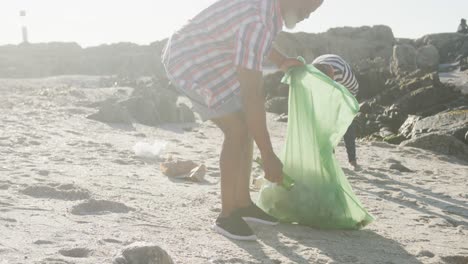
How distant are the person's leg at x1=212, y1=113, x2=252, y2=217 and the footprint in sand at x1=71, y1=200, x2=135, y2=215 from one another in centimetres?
69

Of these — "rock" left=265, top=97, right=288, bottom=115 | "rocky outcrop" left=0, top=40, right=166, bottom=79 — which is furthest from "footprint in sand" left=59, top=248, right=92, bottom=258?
"rocky outcrop" left=0, top=40, right=166, bottom=79

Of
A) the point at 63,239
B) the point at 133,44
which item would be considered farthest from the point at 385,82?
the point at 133,44

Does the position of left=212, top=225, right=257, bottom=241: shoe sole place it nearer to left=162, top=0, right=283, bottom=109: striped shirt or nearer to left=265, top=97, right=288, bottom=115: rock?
left=162, top=0, right=283, bottom=109: striped shirt

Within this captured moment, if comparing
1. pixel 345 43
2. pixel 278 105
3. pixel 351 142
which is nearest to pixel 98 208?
pixel 351 142

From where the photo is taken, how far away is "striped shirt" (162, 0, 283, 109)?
2.94 m

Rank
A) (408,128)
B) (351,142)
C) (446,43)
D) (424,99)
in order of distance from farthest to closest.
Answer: (446,43) → (424,99) → (408,128) → (351,142)

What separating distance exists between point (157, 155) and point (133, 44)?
29.3 m

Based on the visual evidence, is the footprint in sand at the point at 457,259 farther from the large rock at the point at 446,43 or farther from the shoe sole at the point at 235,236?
the large rock at the point at 446,43

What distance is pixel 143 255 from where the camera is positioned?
2355 millimetres

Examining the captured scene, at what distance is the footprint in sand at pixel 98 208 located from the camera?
3407 millimetres

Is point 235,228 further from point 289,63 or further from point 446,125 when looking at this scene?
point 446,125

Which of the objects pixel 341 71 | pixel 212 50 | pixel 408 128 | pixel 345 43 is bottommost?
pixel 408 128

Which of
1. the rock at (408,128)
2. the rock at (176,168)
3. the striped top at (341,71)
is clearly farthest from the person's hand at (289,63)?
the rock at (408,128)

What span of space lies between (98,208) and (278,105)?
9.12 m
